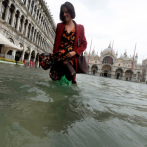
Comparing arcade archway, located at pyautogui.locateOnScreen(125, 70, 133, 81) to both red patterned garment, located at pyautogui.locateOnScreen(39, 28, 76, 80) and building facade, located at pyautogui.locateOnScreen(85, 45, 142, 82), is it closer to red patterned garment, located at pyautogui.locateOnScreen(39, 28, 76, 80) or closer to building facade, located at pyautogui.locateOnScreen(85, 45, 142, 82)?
building facade, located at pyautogui.locateOnScreen(85, 45, 142, 82)

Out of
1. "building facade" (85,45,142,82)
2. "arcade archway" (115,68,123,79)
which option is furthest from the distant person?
"arcade archway" (115,68,123,79)

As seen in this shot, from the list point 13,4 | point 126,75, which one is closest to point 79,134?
point 13,4

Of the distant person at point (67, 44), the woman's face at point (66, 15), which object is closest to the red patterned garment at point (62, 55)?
the distant person at point (67, 44)

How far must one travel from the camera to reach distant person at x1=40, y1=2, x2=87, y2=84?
97.7 inches

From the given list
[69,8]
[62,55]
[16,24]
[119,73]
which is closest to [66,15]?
[69,8]

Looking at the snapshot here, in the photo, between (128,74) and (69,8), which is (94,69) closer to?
(128,74)

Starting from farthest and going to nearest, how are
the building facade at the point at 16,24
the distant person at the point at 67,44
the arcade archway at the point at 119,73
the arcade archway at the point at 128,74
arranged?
the arcade archway at the point at 119,73, the arcade archway at the point at 128,74, the building facade at the point at 16,24, the distant person at the point at 67,44

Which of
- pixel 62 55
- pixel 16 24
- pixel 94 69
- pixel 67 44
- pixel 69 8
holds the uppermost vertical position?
pixel 16 24

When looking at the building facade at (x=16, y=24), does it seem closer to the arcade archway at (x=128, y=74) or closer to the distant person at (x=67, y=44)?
the distant person at (x=67, y=44)

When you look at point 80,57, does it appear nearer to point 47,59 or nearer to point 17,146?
point 47,59

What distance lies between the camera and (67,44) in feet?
8.58

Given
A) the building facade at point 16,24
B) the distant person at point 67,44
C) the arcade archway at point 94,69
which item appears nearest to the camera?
the distant person at point 67,44

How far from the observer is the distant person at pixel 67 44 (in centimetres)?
248

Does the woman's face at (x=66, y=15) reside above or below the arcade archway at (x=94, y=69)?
above
